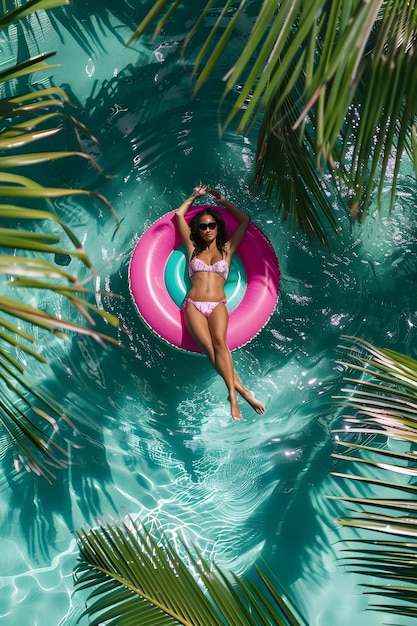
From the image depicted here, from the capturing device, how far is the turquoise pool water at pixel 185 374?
17.1ft

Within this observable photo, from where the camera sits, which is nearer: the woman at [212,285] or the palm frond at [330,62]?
the palm frond at [330,62]

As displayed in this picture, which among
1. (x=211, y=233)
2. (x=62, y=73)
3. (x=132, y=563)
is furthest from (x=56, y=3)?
(x=62, y=73)

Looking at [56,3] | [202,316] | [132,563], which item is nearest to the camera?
A: [56,3]

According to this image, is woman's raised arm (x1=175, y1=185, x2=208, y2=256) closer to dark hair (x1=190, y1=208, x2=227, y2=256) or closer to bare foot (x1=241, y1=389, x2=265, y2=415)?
dark hair (x1=190, y1=208, x2=227, y2=256)

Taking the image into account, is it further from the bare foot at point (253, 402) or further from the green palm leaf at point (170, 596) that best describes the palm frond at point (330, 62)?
the bare foot at point (253, 402)

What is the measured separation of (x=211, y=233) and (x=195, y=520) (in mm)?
2371

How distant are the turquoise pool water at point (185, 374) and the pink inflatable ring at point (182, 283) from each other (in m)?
0.62

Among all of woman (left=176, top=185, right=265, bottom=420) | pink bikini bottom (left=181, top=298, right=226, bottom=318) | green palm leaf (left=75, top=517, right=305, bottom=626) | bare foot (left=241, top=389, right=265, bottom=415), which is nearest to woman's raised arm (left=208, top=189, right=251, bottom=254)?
woman (left=176, top=185, right=265, bottom=420)

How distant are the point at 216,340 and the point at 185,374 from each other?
0.91 meters

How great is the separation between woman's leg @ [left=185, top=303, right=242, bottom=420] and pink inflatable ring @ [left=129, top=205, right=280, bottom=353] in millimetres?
96

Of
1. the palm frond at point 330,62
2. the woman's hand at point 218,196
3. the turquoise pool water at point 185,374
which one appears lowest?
the turquoise pool water at point 185,374

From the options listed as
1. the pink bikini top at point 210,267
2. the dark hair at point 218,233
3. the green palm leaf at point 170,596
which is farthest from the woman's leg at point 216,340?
the green palm leaf at point 170,596

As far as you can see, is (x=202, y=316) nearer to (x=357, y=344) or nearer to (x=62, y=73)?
(x=357, y=344)

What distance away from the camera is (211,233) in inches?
192
